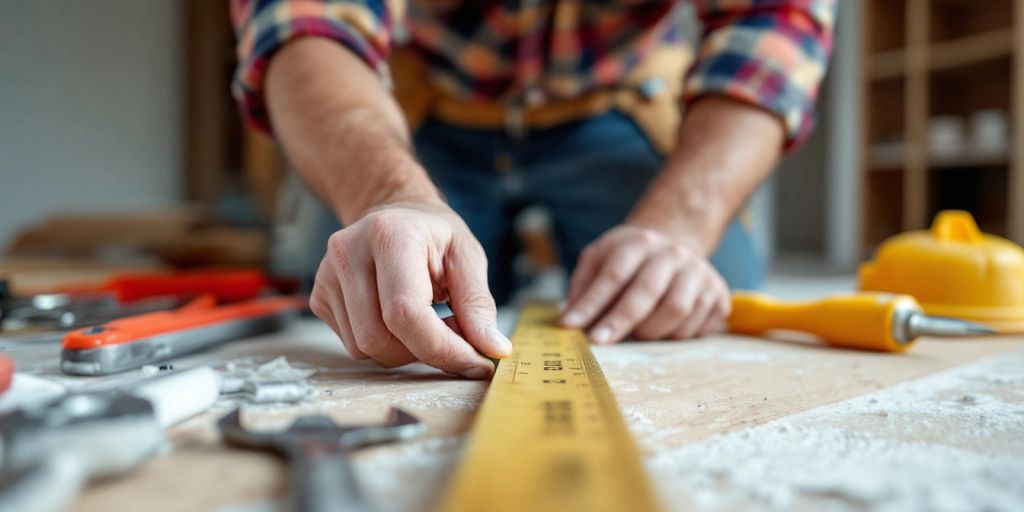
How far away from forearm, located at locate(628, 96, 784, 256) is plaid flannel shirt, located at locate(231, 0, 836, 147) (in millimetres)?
27

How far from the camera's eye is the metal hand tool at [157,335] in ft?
1.99

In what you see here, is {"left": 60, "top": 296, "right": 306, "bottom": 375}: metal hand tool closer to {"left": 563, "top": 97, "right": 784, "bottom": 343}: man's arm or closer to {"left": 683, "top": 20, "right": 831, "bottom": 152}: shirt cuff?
{"left": 563, "top": 97, "right": 784, "bottom": 343}: man's arm

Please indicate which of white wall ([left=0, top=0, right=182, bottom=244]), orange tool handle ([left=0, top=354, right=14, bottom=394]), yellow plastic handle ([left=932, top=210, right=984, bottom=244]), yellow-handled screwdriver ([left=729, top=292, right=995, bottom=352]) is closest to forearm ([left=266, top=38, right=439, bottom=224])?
orange tool handle ([left=0, top=354, right=14, bottom=394])

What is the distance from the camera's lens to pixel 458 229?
0.61m

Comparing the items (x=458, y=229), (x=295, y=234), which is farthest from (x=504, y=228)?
(x=458, y=229)

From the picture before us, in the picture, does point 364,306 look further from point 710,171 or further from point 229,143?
point 229,143

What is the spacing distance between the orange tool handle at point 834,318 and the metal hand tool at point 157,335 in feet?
1.96

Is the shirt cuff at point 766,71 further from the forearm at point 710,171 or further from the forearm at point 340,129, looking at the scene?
the forearm at point 340,129

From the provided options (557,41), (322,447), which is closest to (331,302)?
(322,447)

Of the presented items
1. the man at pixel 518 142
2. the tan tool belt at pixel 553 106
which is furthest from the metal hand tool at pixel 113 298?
the tan tool belt at pixel 553 106

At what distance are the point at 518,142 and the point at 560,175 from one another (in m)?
0.10

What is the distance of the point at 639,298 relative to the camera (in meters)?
0.76

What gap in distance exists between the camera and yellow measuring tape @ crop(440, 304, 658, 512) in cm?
28

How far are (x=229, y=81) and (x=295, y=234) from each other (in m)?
3.01
